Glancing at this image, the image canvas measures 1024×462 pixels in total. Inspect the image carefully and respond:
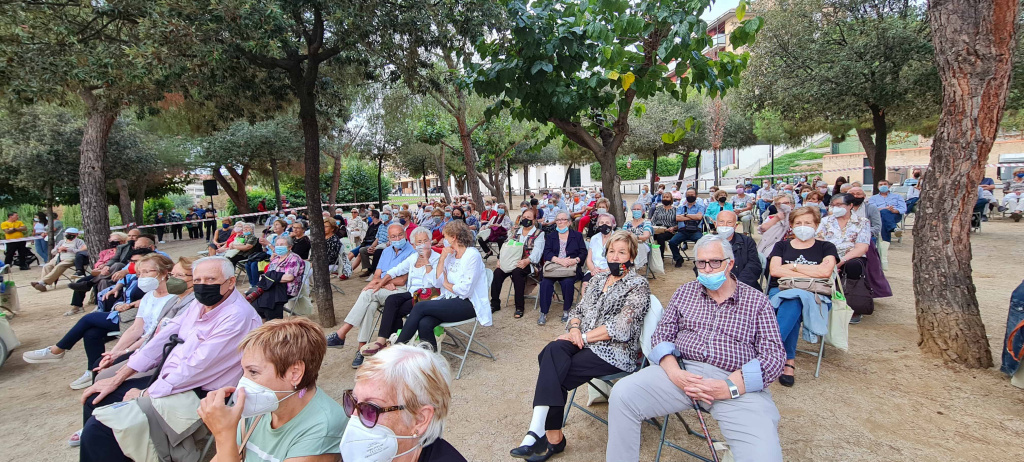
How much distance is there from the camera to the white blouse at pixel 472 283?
14.8ft

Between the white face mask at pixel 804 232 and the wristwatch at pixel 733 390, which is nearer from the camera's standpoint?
the wristwatch at pixel 733 390

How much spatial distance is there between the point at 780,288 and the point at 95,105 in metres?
11.1

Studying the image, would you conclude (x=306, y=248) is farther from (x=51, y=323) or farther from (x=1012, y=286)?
(x=1012, y=286)

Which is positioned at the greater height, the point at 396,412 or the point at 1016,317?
the point at 396,412

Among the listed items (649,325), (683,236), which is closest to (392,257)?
(649,325)

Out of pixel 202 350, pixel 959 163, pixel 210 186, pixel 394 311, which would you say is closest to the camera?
pixel 202 350

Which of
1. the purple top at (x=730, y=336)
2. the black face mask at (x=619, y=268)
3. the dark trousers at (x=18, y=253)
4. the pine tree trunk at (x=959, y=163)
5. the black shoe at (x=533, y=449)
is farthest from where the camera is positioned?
the dark trousers at (x=18, y=253)

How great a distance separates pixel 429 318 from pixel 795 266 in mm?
3229

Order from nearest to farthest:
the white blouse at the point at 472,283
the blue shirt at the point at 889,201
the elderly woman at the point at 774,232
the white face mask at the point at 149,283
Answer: the white face mask at the point at 149,283, the white blouse at the point at 472,283, the elderly woman at the point at 774,232, the blue shirt at the point at 889,201

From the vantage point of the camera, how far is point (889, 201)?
9.12 meters

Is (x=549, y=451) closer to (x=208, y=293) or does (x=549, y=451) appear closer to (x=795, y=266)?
(x=208, y=293)

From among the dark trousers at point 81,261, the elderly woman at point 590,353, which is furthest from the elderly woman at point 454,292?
the dark trousers at point 81,261

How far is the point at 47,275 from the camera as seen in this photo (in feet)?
30.7

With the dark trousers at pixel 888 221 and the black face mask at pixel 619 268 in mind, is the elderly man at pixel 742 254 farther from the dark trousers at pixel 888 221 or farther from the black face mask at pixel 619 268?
the dark trousers at pixel 888 221
